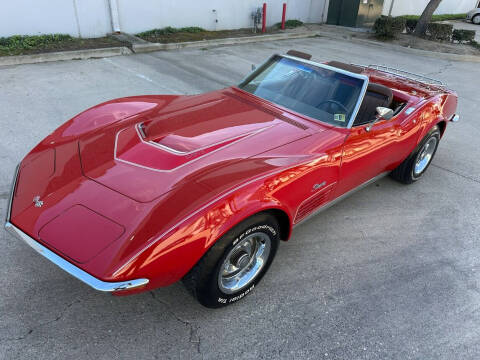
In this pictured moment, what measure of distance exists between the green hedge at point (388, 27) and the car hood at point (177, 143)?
12135 millimetres

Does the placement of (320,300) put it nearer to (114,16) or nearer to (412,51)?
(114,16)

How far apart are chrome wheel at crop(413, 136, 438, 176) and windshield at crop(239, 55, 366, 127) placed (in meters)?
1.64

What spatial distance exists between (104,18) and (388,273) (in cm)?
970

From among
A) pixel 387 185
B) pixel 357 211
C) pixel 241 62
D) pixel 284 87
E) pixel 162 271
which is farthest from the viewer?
pixel 241 62

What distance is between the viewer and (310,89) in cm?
348

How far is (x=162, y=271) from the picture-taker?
2080 mm

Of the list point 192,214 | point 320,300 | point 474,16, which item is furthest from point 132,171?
point 474,16

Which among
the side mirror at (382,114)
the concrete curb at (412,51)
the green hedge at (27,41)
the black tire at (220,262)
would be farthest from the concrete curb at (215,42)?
the black tire at (220,262)

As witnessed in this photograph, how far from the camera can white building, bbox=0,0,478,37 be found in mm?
8438

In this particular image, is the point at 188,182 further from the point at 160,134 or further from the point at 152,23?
the point at 152,23

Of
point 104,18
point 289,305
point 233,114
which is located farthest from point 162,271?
point 104,18

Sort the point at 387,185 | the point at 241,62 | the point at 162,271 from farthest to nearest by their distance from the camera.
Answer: the point at 241,62
the point at 387,185
the point at 162,271

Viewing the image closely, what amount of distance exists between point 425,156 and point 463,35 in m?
11.5

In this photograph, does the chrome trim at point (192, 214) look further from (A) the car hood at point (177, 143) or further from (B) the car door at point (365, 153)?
(B) the car door at point (365, 153)
